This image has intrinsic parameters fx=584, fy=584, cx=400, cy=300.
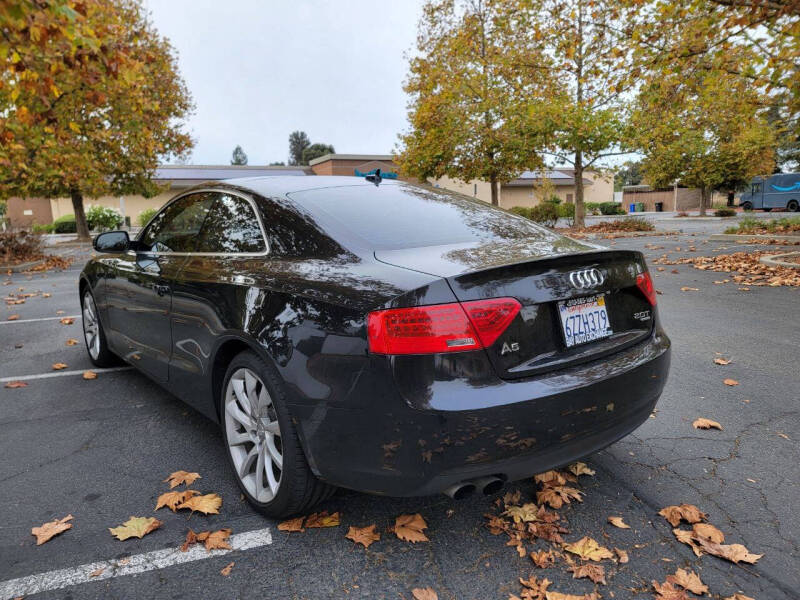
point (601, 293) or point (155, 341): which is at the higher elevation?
point (601, 293)

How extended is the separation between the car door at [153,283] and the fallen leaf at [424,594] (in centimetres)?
206

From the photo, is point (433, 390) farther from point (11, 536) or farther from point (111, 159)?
point (111, 159)

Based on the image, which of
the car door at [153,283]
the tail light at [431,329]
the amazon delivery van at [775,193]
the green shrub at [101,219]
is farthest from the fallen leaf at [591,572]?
the amazon delivery van at [775,193]

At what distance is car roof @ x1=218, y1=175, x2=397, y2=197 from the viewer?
125 inches

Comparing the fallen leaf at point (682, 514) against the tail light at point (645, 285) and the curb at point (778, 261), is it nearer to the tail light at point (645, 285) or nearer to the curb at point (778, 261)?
the tail light at point (645, 285)

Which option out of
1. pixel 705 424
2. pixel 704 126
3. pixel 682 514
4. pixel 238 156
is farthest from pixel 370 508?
pixel 238 156

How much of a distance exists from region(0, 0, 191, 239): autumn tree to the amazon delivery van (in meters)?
37.7

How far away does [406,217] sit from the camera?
3.06 meters

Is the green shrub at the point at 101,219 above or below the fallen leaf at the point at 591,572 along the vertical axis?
above

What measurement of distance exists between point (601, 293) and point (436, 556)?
4.28 ft

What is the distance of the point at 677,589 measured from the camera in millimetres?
2160

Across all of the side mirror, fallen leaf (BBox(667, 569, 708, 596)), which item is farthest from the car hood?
the side mirror

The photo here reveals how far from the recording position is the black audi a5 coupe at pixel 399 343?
2.10m

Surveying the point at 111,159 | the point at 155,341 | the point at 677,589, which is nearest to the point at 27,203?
the point at 111,159
